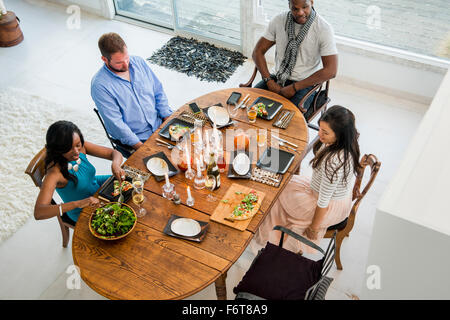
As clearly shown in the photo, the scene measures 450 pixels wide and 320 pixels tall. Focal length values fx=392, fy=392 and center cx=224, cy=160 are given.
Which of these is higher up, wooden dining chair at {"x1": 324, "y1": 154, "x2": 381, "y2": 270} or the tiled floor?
wooden dining chair at {"x1": 324, "y1": 154, "x2": 381, "y2": 270}

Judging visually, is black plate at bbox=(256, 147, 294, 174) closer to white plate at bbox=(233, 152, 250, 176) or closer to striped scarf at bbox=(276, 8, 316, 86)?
white plate at bbox=(233, 152, 250, 176)

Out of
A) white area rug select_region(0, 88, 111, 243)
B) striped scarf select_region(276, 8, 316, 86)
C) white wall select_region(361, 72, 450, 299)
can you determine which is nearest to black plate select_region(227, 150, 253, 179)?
striped scarf select_region(276, 8, 316, 86)

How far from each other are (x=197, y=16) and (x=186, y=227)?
346 centimetres

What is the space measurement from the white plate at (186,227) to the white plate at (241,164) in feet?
1.43

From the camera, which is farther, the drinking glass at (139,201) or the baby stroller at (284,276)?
the drinking glass at (139,201)

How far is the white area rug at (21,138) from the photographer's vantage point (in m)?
3.10

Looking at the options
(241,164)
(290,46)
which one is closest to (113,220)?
(241,164)

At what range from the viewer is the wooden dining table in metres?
1.82

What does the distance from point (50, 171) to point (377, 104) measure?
3.09 metres

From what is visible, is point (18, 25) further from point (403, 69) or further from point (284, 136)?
point (403, 69)

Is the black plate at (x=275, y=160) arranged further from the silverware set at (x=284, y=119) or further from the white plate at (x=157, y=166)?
the white plate at (x=157, y=166)

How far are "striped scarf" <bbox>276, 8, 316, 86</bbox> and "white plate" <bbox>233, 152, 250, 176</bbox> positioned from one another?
3.89 ft

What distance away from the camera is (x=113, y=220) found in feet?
6.57

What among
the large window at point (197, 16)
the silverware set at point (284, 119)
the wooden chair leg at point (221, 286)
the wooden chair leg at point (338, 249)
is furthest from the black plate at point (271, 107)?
the large window at point (197, 16)
